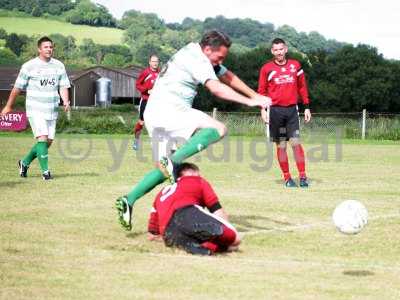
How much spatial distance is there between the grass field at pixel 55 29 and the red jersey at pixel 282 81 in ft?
Result: 370

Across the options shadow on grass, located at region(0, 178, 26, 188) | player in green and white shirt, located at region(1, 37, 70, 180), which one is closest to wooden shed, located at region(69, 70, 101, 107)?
player in green and white shirt, located at region(1, 37, 70, 180)

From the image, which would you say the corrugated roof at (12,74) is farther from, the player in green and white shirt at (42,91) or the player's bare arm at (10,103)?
the player's bare arm at (10,103)

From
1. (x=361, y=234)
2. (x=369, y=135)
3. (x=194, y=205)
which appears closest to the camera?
(x=194, y=205)

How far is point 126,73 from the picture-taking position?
98.6 metres

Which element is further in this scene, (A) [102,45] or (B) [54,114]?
(A) [102,45]

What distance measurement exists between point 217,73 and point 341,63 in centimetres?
4664

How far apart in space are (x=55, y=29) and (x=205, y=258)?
122973 millimetres

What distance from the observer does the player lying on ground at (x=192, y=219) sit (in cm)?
741

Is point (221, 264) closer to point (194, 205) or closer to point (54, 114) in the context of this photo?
point (194, 205)

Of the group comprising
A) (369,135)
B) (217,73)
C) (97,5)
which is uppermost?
(97,5)

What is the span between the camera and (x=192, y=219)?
7.46 meters

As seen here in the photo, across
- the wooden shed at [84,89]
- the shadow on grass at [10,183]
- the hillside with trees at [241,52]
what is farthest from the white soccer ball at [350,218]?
the wooden shed at [84,89]

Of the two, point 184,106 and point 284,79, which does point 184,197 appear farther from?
point 284,79

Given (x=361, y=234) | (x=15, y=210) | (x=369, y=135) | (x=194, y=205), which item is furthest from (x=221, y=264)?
(x=369, y=135)
